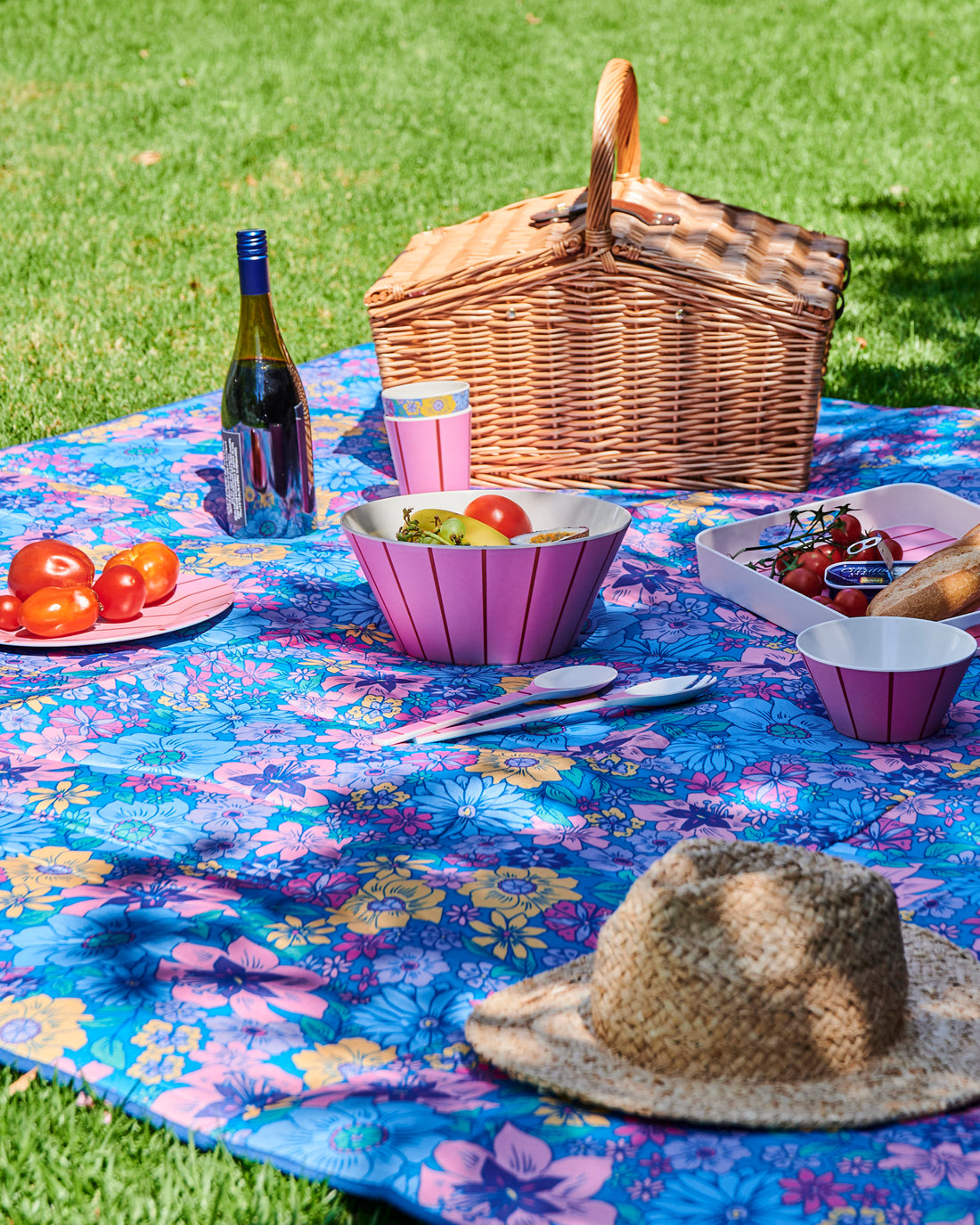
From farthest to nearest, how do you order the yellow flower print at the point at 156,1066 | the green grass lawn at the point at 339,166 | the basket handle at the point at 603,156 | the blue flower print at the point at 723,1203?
the green grass lawn at the point at 339,166 → the basket handle at the point at 603,156 → the yellow flower print at the point at 156,1066 → the blue flower print at the point at 723,1203

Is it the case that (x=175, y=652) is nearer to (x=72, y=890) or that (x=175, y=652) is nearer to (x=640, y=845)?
(x=72, y=890)

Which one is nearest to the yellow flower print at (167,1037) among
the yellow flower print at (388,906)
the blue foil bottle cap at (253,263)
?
the yellow flower print at (388,906)

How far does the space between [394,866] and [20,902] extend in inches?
17.9

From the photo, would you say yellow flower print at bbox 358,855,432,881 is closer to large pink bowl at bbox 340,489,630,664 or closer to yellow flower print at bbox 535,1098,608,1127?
yellow flower print at bbox 535,1098,608,1127

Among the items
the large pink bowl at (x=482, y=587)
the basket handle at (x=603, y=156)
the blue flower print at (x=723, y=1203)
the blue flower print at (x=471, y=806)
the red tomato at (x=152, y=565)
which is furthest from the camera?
the basket handle at (x=603, y=156)

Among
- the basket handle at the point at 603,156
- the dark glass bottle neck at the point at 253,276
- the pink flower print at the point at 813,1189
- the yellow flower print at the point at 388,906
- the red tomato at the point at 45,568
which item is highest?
the basket handle at the point at 603,156

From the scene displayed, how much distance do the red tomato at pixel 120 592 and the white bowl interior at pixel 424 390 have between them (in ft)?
2.92

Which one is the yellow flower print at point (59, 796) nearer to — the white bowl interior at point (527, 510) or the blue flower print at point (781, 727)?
the white bowl interior at point (527, 510)

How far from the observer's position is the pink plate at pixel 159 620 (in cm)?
222

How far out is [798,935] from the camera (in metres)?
1.16

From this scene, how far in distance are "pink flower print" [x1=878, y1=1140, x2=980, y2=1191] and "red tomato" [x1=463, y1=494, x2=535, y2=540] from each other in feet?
4.47

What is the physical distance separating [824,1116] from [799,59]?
34.9 feet

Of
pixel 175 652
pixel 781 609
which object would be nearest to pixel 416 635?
pixel 175 652

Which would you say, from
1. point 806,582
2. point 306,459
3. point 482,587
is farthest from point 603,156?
point 482,587
